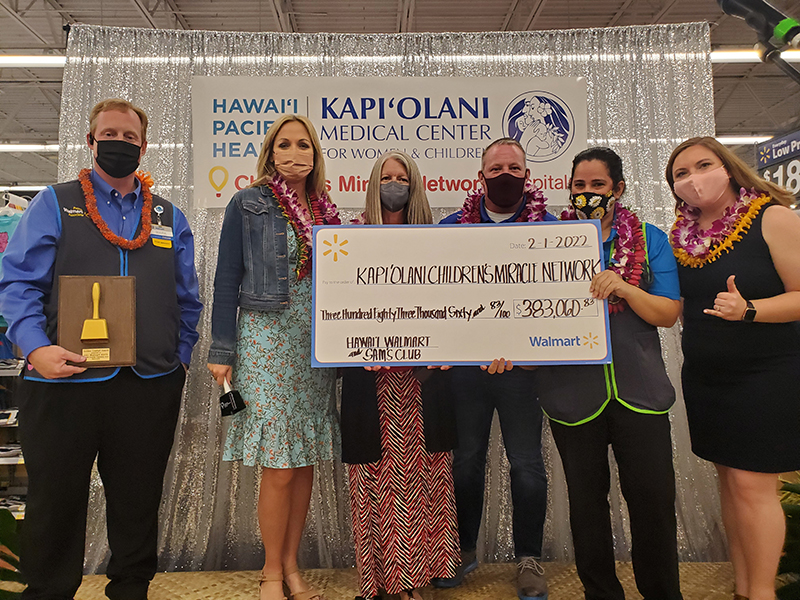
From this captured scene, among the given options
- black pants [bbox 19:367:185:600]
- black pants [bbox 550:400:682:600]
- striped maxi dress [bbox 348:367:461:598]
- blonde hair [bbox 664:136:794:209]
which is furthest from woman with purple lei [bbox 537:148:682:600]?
black pants [bbox 19:367:185:600]

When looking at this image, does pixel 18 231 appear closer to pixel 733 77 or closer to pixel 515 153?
pixel 515 153

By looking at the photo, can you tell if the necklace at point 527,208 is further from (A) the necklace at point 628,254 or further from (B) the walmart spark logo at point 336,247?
(B) the walmart spark logo at point 336,247

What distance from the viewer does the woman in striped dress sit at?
6.06 ft

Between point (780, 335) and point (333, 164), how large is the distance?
2.03 meters

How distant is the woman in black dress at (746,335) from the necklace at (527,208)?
0.46m

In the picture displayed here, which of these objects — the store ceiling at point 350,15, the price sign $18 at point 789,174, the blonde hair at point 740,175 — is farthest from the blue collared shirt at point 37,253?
the store ceiling at point 350,15

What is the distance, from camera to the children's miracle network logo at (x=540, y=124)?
9.02ft

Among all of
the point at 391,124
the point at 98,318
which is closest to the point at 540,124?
the point at 391,124

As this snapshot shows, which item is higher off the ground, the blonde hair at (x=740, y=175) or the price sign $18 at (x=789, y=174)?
the price sign $18 at (x=789, y=174)

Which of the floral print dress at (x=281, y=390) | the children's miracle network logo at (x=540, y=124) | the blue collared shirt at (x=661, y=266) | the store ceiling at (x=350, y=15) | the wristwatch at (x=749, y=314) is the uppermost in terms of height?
the store ceiling at (x=350, y=15)

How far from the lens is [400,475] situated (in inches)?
73.5

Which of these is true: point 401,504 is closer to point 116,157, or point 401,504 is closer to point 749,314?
point 749,314

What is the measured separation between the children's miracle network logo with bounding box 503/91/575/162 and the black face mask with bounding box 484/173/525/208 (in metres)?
0.88

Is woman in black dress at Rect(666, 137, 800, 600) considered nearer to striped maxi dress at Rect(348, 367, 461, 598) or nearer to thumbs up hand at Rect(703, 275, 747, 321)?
thumbs up hand at Rect(703, 275, 747, 321)
